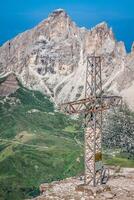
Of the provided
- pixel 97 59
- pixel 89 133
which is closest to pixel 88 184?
pixel 89 133

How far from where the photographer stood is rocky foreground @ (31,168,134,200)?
3984 centimetres

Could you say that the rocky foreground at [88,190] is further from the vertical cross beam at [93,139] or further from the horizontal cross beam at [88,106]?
the horizontal cross beam at [88,106]

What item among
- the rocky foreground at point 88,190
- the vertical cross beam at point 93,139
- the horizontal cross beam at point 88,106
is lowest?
the rocky foreground at point 88,190

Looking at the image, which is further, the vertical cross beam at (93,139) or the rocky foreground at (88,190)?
the vertical cross beam at (93,139)

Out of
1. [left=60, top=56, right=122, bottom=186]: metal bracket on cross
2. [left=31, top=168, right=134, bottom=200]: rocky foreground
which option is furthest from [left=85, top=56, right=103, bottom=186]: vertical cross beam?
[left=31, top=168, right=134, bottom=200]: rocky foreground

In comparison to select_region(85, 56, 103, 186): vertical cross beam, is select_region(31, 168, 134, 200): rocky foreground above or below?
below

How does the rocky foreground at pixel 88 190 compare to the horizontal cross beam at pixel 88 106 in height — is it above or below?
below

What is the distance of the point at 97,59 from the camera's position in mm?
44031

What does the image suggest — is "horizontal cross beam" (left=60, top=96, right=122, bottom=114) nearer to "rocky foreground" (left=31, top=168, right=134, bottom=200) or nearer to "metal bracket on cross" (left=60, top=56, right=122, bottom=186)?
"metal bracket on cross" (left=60, top=56, right=122, bottom=186)

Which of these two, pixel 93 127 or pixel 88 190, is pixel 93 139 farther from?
pixel 88 190

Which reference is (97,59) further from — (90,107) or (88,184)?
(88,184)

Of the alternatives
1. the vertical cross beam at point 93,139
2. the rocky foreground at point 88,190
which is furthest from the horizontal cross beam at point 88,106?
the rocky foreground at point 88,190

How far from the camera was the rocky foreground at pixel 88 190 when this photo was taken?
131 ft

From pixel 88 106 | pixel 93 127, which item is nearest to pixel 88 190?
pixel 93 127
